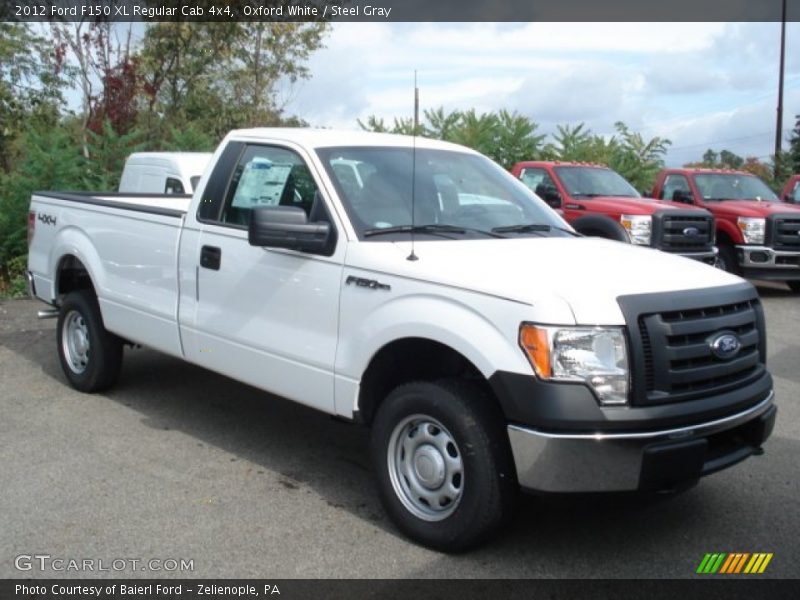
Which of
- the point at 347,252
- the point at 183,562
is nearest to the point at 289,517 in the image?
the point at 183,562

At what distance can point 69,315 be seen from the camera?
6.87m

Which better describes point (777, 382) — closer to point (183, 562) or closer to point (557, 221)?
point (557, 221)

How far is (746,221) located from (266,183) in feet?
32.9

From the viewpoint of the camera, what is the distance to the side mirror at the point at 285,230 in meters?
4.37

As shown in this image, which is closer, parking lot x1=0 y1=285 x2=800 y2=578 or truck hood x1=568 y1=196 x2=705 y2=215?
parking lot x1=0 y1=285 x2=800 y2=578

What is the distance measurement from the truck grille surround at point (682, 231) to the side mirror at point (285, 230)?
8571 millimetres

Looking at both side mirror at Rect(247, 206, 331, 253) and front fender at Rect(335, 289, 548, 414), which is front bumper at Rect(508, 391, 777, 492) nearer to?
front fender at Rect(335, 289, 548, 414)

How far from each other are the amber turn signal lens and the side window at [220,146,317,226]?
1725 millimetres

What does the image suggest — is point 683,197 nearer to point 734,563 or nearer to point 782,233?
point 782,233

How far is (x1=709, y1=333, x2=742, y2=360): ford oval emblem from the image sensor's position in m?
3.86

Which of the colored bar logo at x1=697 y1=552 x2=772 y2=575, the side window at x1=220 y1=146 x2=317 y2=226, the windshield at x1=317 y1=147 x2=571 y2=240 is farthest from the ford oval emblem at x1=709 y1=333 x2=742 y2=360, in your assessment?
the side window at x1=220 y1=146 x2=317 y2=226

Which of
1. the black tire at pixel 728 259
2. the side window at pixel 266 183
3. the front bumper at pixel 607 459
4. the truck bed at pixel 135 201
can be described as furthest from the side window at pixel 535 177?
the front bumper at pixel 607 459

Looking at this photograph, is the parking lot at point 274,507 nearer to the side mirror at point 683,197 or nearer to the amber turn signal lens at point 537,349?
the amber turn signal lens at point 537,349

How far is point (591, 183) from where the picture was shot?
1345 centimetres
